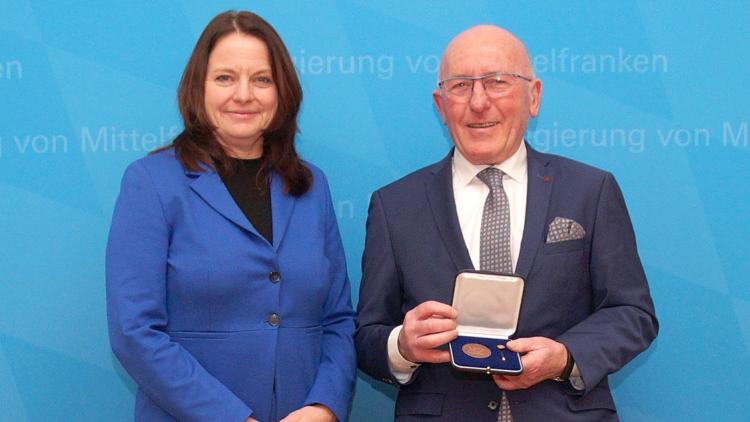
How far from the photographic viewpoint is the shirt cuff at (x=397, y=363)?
89.6 inches

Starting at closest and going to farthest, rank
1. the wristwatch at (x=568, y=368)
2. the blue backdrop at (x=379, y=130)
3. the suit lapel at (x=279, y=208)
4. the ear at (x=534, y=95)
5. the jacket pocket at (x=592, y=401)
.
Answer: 1. the wristwatch at (x=568, y=368)
2. the jacket pocket at (x=592, y=401)
3. the suit lapel at (x=279, y=208)
4. the ear at (x=534, y=95)
5. the blue backdrop at (x=379, y=130)

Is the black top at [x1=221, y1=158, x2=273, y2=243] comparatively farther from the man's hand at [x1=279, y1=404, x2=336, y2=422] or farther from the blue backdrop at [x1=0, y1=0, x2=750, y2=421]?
the blue backdrop at [x1=0, y1=0, x2=750, y2=421]

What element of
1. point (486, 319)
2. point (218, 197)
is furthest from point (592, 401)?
point (218, 197)

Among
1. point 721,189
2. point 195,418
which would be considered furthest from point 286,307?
point 721,189

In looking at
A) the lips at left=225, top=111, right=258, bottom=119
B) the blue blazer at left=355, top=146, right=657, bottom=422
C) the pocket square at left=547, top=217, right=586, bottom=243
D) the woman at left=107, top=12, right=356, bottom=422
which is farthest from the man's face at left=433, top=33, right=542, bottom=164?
the lips at left=225, top=111, right=258, bottom=119

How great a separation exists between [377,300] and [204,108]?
0.71m

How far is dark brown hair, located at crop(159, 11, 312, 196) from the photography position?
2361mm

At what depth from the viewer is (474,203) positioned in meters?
2.40

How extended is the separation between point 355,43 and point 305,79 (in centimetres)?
22

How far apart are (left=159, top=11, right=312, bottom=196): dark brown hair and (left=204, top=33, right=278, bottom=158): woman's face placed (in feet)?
0.06

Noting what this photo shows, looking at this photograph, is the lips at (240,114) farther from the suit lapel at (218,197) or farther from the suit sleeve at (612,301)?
the suit sleeve at (612,301)

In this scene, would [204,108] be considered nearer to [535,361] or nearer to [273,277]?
[273,277]

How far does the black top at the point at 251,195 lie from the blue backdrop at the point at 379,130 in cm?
68

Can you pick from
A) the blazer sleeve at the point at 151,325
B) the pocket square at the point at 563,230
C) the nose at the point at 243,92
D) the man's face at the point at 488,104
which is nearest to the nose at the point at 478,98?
the man's face at the point at 488,104
